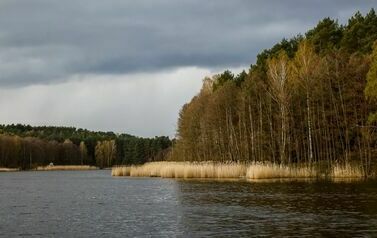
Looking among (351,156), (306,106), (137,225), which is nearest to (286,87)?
(306,106)

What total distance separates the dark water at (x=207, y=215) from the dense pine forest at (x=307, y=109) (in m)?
15.8

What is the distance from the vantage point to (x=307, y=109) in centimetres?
5834

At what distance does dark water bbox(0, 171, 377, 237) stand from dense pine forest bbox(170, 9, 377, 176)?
15.8 meters

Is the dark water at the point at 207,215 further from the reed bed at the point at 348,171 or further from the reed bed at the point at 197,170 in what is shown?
the reed bed at the point at 197,170

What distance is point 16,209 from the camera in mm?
29797

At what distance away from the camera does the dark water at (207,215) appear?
20062mm

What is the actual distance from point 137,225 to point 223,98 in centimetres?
5195

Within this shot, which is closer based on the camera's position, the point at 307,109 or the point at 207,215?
the point at 207,215

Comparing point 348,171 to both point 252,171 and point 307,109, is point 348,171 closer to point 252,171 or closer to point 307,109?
point 252,171

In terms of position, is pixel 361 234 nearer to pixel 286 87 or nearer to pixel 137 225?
pixel 137 225

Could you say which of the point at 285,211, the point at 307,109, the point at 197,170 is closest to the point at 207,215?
the point at 285,211

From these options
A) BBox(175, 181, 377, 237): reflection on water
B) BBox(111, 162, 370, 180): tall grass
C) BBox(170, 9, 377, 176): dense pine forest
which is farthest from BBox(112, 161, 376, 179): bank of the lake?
BBox(175, 181, 377, 237): reflection on water

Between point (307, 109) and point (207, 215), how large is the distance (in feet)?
117

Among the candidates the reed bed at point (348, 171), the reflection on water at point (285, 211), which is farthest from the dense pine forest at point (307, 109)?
the reflection on water at point (285, 211)
